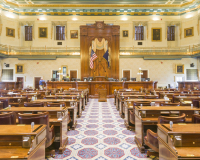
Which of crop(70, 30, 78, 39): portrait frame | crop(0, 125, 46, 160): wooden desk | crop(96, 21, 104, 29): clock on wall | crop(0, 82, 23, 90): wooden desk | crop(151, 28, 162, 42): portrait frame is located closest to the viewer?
crop(0, 125, 46, 160): wooden desk

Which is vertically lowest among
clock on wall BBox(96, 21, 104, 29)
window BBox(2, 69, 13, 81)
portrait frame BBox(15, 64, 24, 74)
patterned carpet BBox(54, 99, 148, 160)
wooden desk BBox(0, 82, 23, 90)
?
patterned carpet BBox(54, 99, 148, 160)

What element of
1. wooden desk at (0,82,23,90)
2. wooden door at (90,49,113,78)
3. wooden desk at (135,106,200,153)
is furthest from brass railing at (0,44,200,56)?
wooden desk at (135,106,200,153)

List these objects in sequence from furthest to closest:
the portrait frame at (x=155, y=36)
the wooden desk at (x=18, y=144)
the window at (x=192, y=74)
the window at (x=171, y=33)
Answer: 1. the window at (x=171, y=33)
2. the portrait frame at (x=155, y=36)
3. the window at (x=192, y=74)
4. the wooden desk at (x=18, y=144)

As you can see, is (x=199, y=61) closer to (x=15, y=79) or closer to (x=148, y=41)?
(x=148, y=41)

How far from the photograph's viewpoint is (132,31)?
55.1 feet

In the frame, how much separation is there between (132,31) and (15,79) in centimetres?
1447

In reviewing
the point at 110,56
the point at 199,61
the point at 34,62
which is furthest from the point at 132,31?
the point at 34,62

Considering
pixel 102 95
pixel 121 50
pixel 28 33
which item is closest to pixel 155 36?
pixel 121 50

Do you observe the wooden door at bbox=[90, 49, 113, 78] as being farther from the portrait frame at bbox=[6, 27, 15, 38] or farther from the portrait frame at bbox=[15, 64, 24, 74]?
the portrait frame at bbox=[6, 27, 15, 38]

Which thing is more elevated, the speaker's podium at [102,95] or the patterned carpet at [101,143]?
the speaker's podium at [102,95]

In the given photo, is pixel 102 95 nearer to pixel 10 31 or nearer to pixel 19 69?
pixel 19 69

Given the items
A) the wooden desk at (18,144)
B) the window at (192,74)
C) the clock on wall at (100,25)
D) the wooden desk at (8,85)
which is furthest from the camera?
the window at (192,74)

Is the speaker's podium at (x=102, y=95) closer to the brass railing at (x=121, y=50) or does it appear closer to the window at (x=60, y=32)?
the brass railing at (x=121, y=50)

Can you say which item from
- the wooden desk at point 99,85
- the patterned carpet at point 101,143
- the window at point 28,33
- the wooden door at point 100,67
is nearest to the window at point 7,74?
the window at point 28,33
